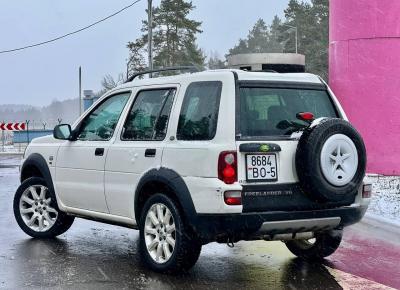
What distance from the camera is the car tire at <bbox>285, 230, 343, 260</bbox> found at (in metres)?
6.80

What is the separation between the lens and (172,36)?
63500 mm

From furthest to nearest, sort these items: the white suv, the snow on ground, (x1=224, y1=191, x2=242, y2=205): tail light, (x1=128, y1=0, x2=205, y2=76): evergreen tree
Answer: (x1=128, y1=0, x2=205, y2=76): evergreen tree
the snow on ground
the white suv
(x1=224, y1=191, x2=242, y2=205): tail light

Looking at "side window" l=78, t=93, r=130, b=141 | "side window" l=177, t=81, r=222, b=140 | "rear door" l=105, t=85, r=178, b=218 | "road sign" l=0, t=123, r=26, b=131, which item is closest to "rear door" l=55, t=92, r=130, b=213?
"side window" l=78, t=93, r=130, b=141

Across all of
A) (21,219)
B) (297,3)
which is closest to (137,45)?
(297,3)

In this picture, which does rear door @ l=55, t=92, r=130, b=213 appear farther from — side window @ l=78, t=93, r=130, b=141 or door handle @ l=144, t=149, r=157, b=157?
door handle @ l=144, t=149, r=157, b=157

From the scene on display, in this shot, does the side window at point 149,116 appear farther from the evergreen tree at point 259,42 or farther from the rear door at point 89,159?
the evergreen tree at point 259,42

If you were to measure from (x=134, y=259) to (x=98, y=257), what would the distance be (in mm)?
408

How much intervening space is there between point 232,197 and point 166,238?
3.10ft

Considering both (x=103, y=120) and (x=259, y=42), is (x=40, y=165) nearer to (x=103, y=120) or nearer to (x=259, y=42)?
(x=103, y=120)

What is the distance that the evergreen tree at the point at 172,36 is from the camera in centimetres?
6303

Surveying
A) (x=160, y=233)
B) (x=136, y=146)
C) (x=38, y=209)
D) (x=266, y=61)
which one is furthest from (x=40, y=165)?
(x=266, y=61)

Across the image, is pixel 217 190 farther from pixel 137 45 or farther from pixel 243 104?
pixel 137 45

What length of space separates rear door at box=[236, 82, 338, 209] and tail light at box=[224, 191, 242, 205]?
0.29ft

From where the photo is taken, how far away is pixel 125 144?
6.79 meters
